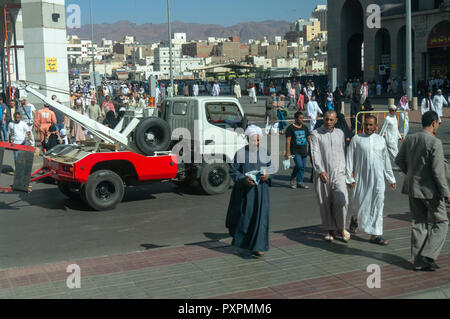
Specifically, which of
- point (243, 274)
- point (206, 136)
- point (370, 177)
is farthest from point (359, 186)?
point (206, 136)

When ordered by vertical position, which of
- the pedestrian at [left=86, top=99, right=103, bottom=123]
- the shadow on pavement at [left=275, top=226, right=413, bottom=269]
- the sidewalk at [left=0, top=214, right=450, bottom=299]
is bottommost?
the sidewalk at [left=0, top=214, right=450, bottom=299]

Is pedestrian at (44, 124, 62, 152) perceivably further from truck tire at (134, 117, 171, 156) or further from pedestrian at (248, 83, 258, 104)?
pedestrian at (248, 83, 258, 104)

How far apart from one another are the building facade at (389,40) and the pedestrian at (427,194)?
1612 inches

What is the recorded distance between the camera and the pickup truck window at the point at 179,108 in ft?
40.2

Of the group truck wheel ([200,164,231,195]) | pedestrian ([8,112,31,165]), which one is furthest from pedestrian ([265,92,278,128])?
truck wheel ([200,164,231,195])

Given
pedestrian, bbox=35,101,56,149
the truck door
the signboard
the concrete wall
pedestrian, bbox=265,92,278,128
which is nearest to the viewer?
the truck door

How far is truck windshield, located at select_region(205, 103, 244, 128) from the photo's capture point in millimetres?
12242

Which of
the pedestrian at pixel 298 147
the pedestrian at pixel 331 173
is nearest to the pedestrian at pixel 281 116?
the pedestrian at pixel 298 147

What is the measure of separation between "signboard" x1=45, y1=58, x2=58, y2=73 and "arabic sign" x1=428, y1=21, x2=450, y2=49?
33211 millimetres

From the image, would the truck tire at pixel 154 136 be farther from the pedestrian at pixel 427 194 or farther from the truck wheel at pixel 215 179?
the pedestrian at pixel 427 194

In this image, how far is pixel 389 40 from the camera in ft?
172

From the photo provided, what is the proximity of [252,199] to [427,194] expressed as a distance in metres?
2.04

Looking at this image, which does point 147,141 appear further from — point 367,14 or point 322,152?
point 367,14

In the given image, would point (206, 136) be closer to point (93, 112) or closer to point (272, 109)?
point (93, 112)
